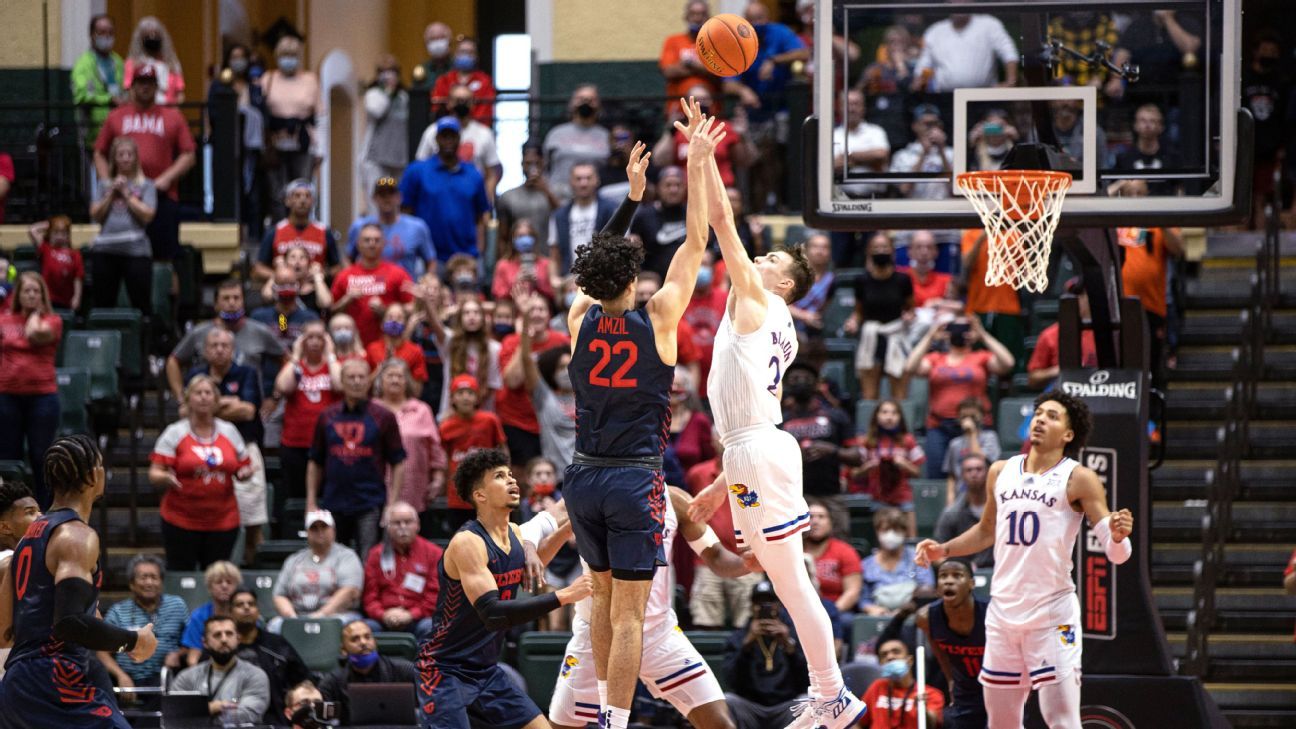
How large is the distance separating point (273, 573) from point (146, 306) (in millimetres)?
3744

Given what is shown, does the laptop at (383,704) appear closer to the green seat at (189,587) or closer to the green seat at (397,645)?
the green seat at (397,645)

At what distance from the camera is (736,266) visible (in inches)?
332

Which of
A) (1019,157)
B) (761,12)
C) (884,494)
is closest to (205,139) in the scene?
(761,12)

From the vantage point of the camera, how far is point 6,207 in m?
18.3

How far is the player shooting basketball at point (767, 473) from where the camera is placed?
8555mm

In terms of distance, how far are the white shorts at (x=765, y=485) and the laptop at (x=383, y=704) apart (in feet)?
13.6

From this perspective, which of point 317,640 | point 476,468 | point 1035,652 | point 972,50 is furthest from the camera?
point 317,640

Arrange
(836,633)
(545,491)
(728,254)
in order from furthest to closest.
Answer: (545,491) → (836,633) → (728,254)

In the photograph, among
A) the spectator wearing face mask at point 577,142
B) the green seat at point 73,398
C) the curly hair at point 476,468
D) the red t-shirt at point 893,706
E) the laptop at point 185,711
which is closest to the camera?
the curly hair at point 476,468

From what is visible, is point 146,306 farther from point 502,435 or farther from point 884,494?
point 884,494

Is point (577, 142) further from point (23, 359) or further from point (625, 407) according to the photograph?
point (625, 407)

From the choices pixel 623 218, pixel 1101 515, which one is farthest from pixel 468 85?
pixel 1101 515

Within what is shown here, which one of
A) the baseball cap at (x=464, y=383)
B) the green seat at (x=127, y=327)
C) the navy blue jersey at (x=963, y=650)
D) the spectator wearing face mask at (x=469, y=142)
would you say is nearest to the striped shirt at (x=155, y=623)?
the baseball cap at (x=464, y=383)

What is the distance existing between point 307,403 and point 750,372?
6.87 meters
